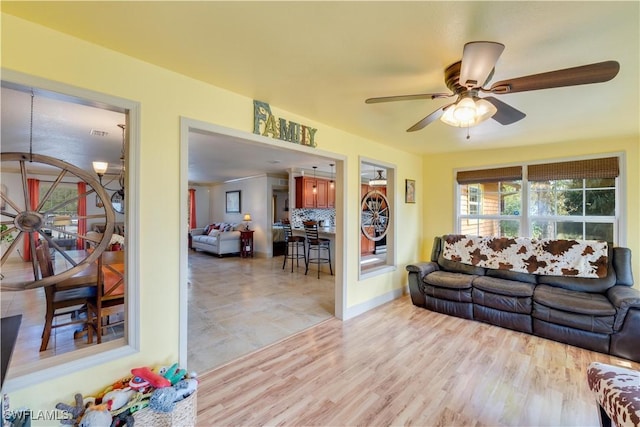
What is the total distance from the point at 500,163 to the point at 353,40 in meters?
3.68

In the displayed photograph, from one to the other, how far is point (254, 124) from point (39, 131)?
3133 millimetres

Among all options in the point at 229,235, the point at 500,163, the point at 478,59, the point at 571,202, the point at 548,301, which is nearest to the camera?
the point at 478,59

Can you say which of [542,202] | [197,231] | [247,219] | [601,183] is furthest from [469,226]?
[197,231]

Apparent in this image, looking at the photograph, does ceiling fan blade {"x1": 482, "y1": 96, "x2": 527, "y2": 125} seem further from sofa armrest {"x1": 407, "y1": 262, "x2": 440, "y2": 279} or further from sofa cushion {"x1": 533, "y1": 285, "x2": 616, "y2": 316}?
sofa armrest {"x1": 407, "y1": 262, "x2": 440, "y2": 279}

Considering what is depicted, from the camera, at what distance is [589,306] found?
8.93 feet

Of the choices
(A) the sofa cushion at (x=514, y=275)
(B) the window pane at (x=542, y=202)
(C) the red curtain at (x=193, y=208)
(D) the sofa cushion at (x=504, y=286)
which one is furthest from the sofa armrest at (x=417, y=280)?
(C) the red curtain at (x=193, y=208)

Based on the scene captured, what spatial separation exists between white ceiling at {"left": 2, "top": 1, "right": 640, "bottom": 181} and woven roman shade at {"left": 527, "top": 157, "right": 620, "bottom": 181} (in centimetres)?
135

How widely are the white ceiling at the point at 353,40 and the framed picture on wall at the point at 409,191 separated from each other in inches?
84.7

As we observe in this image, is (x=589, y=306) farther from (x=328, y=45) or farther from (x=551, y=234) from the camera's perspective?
(x=328, y=45)

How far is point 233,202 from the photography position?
30.1 feet

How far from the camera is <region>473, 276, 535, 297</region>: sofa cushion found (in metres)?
3.13

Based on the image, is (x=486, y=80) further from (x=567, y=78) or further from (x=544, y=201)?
(x=544, y=201)

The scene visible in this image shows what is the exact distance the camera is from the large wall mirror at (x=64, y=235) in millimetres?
1626

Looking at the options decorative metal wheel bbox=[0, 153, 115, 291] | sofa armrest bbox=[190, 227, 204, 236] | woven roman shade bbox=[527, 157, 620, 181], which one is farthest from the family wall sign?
sofa armrest bbox=[190, 227, 204, 236]
